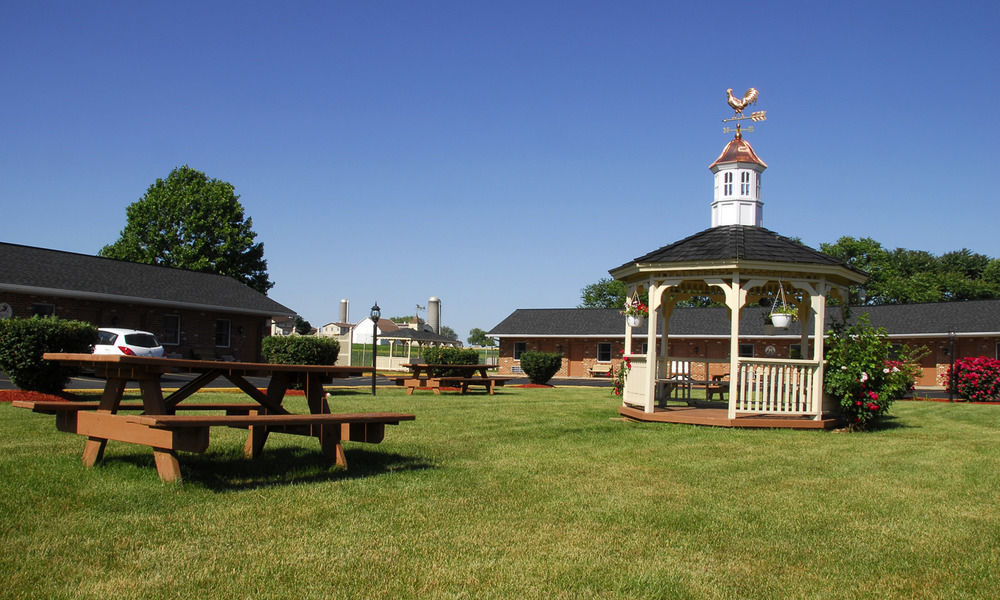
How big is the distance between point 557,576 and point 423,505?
1798 mm

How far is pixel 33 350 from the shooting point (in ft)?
47.0

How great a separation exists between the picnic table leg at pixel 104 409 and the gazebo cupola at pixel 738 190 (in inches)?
460

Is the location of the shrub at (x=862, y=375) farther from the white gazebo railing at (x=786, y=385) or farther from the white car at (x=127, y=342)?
the white car at (x=127, y=342)

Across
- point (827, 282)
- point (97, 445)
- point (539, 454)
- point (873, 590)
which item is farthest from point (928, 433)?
point (97, 445)

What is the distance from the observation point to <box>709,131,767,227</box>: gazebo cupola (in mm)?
14961

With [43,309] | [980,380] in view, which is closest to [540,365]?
[980,380]

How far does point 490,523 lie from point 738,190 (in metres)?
11.6

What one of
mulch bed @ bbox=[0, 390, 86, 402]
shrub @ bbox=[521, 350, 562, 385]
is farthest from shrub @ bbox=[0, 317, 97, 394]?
shrub @ bbox=[521, 350, 562, 385]

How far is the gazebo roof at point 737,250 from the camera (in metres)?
12.6

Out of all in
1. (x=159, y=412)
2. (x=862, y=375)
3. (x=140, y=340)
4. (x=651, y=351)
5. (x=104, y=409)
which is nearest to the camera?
(x=159, y=412)

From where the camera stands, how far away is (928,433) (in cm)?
1231

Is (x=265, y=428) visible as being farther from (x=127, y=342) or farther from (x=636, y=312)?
(x=127, y=342)

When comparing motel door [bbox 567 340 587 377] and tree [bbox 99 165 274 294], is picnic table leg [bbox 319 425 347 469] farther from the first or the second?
tree [bbox 99 165 274 294]

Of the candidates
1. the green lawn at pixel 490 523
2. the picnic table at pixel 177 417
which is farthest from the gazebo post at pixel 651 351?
the picnic table at pixel 177 417
